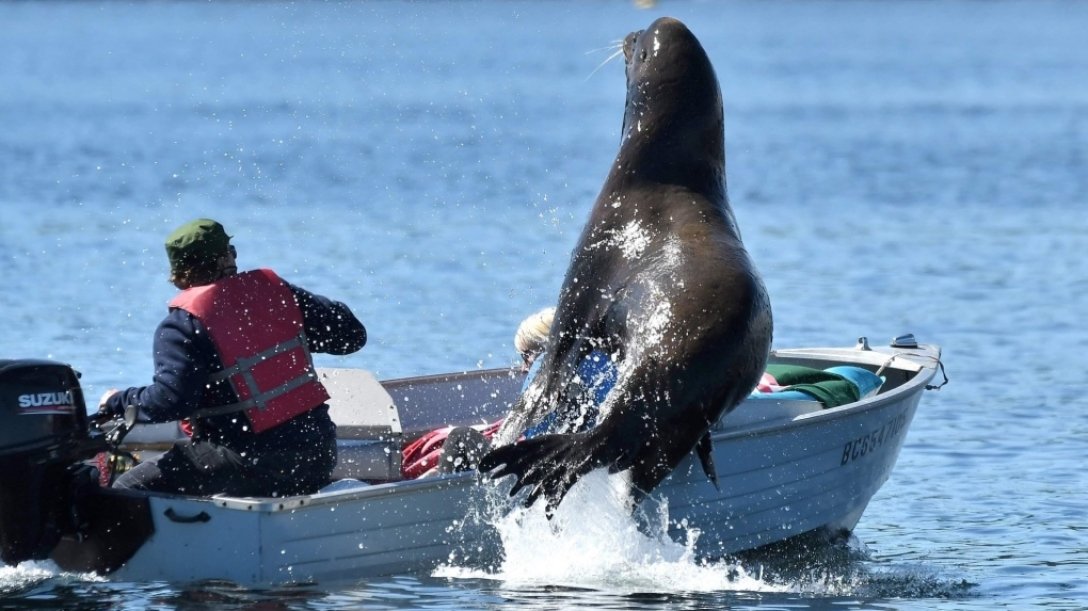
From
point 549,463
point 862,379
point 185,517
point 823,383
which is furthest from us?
point 862,379

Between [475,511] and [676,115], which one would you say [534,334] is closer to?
[676,115]

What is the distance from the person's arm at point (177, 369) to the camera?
755 centimetres

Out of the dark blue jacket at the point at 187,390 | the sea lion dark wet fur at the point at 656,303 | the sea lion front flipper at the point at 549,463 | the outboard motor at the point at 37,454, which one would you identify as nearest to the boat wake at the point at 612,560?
the sea lion dark wet fur at the point at 656,303

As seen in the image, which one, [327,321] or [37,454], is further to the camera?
[327,321]

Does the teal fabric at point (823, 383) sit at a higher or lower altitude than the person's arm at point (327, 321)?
lower

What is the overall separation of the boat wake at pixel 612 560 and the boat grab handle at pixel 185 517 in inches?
46.1

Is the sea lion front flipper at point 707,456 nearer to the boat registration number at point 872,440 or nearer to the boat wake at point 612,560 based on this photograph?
the boat wake at point 612,560

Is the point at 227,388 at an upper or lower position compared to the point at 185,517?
upper

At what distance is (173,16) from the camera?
106438mm

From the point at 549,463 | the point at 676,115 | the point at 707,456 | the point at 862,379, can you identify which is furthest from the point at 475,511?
the point at 862,379

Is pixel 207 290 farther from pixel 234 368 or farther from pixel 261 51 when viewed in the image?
pixel 261 51

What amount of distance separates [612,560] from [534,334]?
168 cm

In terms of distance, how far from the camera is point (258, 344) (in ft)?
25.5

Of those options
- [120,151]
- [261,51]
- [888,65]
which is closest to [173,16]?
[261,51]
